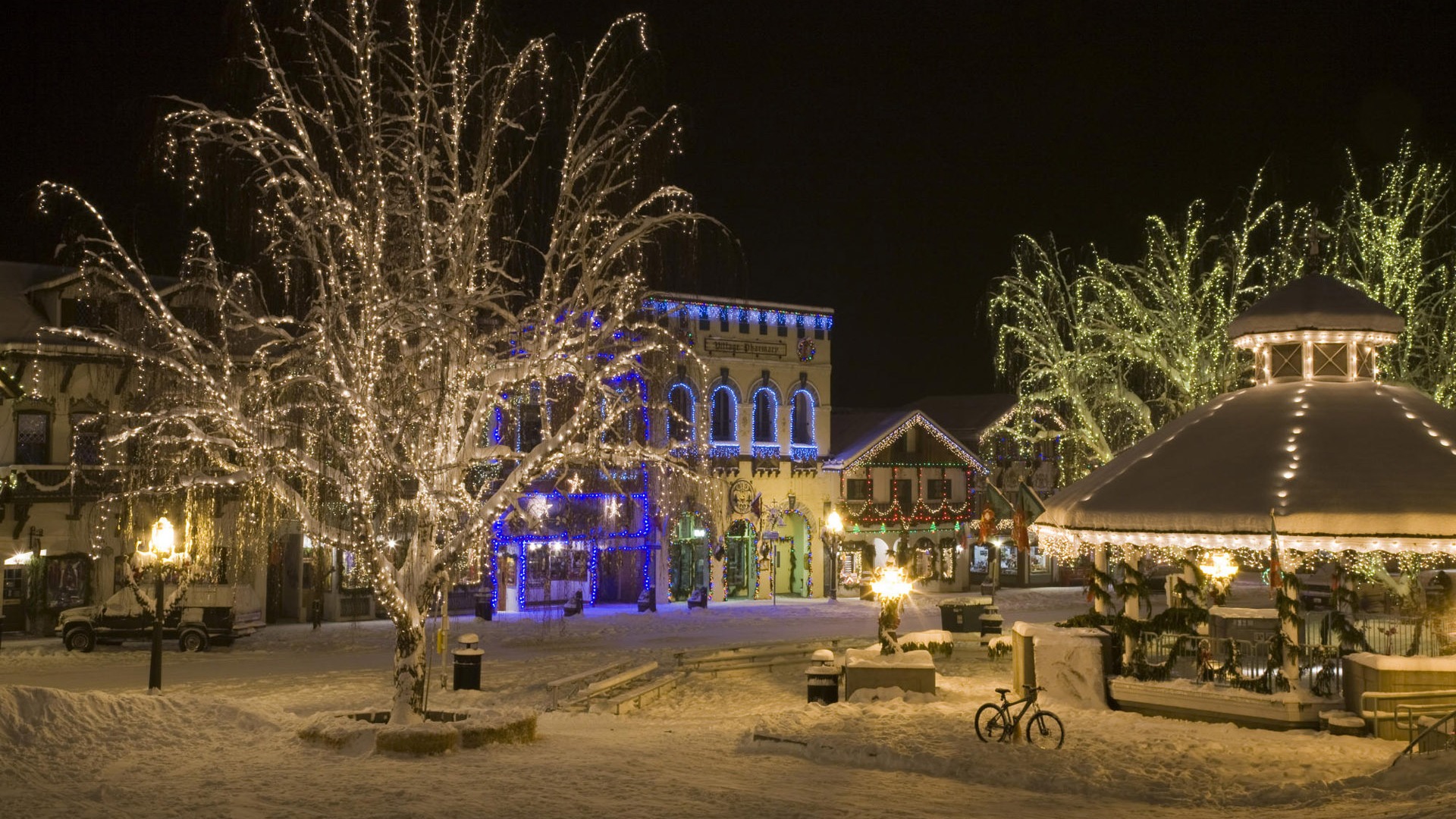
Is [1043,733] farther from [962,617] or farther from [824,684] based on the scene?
[962,617]

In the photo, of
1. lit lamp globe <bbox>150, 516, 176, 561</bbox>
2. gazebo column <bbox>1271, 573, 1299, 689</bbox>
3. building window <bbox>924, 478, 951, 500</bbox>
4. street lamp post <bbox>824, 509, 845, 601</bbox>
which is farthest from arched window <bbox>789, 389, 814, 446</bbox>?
gazebo column <bbox>1271, 573, 1299, 689</bbox>

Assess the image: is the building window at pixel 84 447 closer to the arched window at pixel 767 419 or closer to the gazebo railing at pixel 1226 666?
the arched window at pixel 767 419

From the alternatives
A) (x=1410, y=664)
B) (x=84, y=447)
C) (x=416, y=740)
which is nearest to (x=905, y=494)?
(x=84, y=447)

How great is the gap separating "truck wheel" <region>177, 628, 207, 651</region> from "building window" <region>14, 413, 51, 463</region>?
8.09 meters

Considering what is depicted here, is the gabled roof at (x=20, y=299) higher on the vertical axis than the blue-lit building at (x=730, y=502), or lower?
higher

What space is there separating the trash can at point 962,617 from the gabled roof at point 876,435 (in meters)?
14.3

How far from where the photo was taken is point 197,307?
718 inches

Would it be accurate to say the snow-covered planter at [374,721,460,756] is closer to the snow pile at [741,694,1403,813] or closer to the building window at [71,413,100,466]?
the snow pile at [741,694,1403,813]

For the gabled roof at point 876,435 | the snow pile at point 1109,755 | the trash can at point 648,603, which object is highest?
the gabled roof at point 876,435

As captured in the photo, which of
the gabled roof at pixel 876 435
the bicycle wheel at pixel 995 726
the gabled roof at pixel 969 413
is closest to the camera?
the bicycle wheel at pixel 995 726

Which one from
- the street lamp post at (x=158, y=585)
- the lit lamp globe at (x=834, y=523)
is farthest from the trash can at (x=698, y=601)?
the street lamp post at (x=158, y=585)

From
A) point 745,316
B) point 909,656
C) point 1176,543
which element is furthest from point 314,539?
point 745,316

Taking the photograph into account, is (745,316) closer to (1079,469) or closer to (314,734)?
(1079,469)

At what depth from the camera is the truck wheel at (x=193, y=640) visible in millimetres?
29891
